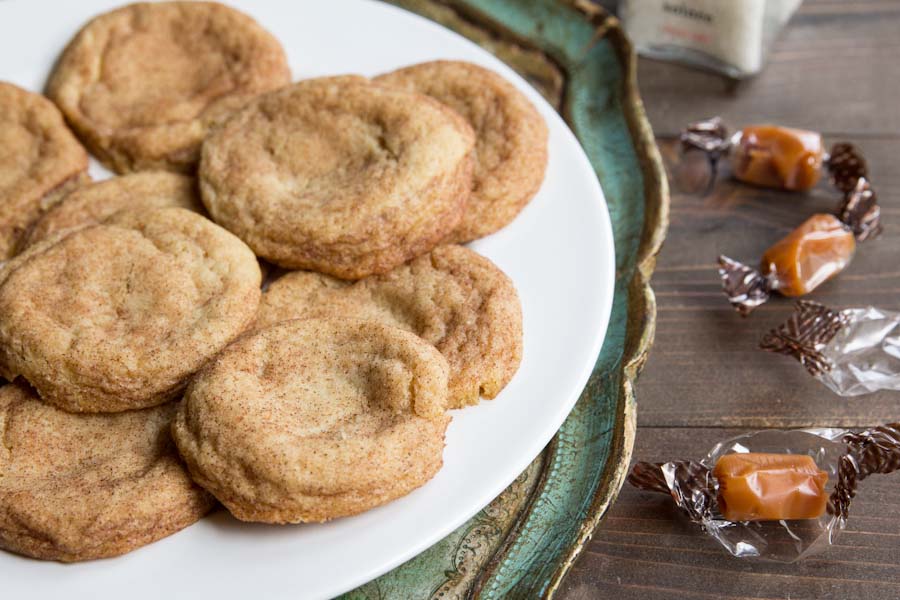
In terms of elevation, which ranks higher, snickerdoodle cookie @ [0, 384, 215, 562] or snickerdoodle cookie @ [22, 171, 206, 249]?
snickerdoodle cookie @ [22, 171, 206, 249]

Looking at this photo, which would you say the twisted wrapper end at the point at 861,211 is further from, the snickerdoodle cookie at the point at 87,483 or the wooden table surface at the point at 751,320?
the snickerdoodle cookie at the point at 87,483

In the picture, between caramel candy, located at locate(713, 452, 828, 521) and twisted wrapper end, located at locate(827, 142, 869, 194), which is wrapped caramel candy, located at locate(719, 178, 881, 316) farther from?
caramel candy, located at locate(713, 452, 828, 521)

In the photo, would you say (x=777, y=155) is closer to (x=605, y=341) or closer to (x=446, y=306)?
(x=605, y=341)

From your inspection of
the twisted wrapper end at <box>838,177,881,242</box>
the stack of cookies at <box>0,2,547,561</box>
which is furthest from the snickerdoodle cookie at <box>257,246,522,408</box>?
the twisted wrapper end at <box>838,177,881,242</box>

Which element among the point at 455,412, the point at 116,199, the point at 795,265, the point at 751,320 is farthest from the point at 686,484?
the point at 116,199

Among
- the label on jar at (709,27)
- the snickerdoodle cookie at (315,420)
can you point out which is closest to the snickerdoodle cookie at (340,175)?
the snickerdoodle cookie at (315,420)

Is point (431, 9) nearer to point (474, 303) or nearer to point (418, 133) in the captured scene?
point (418, 133)
